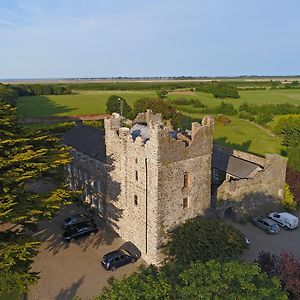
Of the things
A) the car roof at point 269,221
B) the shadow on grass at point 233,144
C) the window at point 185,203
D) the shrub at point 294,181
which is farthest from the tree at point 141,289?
the shadow on grass at point 233,144

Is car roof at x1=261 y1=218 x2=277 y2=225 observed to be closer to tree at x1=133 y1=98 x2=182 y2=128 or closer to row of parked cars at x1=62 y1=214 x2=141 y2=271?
row of parked cars at x1=62 y1=214 x2=141 y2=271

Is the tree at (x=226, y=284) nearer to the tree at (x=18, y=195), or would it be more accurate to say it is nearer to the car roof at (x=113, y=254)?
the tree at (x=18, y=195)

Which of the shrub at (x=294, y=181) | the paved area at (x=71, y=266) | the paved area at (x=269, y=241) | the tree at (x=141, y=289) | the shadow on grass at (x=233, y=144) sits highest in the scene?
the tree at (x=141, y=289)

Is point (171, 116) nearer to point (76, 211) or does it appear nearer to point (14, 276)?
point (76, 211)

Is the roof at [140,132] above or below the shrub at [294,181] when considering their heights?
above

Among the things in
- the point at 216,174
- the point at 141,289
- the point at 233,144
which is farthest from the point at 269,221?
the point at 233,144

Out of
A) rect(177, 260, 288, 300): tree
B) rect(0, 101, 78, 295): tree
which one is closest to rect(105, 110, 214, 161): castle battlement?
rect(0, 101, 78, 295): tree
